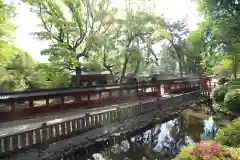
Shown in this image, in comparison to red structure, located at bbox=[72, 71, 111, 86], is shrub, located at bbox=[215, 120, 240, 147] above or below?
below

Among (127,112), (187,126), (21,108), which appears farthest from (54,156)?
(187,126)

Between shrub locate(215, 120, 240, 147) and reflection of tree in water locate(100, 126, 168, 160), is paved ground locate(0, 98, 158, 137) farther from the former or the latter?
shrub locate(215, 120, 240, 147)

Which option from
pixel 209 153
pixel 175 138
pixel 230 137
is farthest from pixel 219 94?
pixel 209 153

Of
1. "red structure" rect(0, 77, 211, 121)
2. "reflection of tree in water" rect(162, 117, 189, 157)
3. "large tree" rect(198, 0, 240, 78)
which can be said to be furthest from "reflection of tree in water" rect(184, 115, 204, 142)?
"large tree" rect(198, 0, 240, 78)

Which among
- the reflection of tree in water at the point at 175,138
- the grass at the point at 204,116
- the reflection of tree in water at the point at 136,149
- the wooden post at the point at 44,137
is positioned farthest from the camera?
the grass at the point at 204,116

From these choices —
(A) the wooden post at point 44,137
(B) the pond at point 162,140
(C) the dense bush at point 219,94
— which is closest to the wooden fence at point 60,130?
(A) the wooden post at point 44,137

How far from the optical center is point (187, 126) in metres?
16.8

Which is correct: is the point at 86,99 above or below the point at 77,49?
below

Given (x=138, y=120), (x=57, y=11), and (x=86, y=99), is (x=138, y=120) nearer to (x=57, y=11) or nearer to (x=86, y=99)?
(x=86, y=99)

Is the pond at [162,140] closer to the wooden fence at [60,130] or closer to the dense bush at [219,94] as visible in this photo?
the wooden fence at [60,130]

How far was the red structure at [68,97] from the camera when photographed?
16.5 meters

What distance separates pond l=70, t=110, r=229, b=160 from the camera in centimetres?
1116

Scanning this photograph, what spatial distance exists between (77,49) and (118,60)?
19.1 ft

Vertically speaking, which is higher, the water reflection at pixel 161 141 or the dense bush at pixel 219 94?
the dense bush at pixel 219 94
